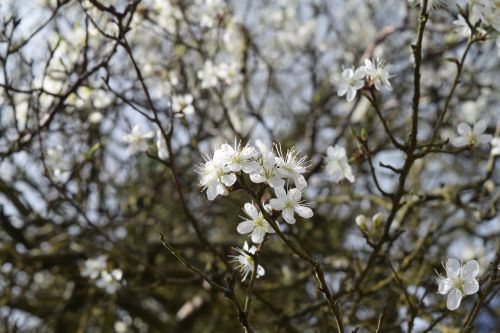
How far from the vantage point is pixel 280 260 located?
14.6 feet

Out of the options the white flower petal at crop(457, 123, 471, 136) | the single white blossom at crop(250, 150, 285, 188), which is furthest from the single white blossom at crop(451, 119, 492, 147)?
the single white blossom at crop(250, 150, 285, 188)

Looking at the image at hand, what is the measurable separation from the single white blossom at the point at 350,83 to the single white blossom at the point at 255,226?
0.67m

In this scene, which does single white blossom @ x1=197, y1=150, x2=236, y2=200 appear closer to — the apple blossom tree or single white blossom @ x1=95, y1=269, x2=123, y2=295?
the apple blossom tree

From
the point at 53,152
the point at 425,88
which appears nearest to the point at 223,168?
the point at 53,152

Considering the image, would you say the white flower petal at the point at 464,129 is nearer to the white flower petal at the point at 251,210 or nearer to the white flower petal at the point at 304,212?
the white flower petal at the point at 304,212

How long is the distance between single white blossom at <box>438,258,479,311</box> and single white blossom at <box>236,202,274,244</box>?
0.60m

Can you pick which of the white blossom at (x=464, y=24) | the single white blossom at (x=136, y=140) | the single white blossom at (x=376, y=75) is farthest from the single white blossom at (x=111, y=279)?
the white blossom at (x=464, y=24)

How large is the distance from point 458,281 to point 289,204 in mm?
618

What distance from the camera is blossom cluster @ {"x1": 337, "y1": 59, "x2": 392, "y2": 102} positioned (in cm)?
212

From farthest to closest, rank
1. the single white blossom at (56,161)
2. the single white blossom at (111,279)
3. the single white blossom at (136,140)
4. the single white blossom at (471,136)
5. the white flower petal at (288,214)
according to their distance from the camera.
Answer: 1. the single white blossom at (56,161)
2. the single white blossom at (111,279)
3. the single white blossom at (136,140)
4. the single white blossom at (471,136)
5. the white flower petal at (288,214)

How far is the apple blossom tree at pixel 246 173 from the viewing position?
7.06 ft

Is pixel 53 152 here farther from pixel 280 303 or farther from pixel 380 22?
pixel 380 22

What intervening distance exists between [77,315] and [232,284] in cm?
437

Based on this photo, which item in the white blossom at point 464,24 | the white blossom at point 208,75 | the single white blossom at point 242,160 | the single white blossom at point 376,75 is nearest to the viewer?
the single white blossom at point 242,160
